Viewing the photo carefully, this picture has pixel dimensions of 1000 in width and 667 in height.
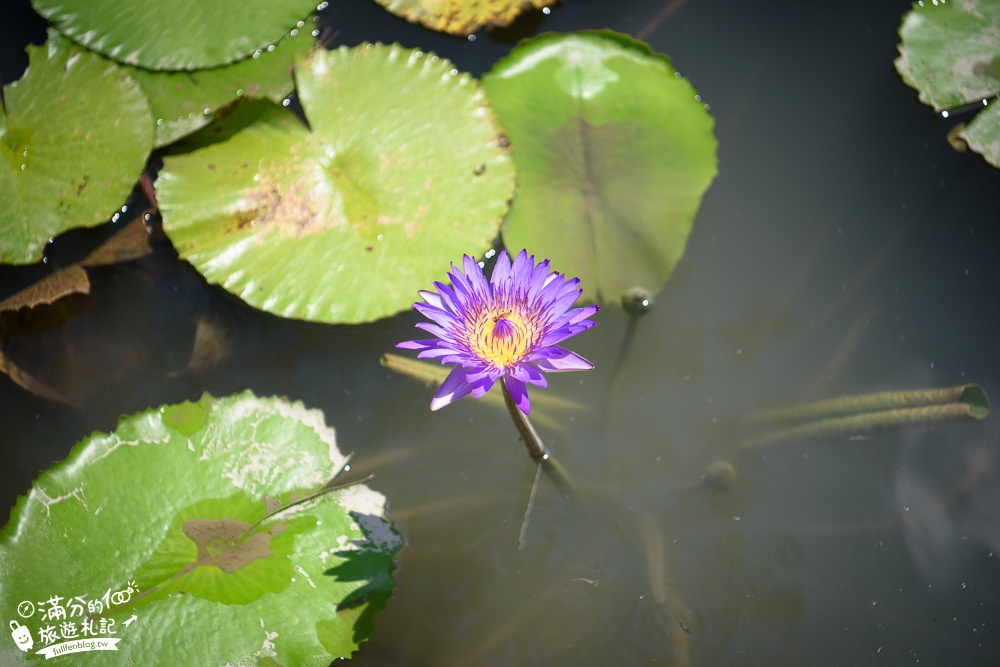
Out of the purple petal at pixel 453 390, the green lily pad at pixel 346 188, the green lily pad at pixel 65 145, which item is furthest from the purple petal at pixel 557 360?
the green lily pad at pixel 65 145

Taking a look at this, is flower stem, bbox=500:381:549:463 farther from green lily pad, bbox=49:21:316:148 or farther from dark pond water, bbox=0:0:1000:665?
green lily pad, bbox=49:21:316:148

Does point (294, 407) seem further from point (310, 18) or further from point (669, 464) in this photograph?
point (310, 18)

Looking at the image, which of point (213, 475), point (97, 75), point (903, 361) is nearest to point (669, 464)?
point (903, 361)

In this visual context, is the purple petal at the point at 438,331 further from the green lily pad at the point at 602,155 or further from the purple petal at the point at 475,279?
the green lily pad at the point at 602,155

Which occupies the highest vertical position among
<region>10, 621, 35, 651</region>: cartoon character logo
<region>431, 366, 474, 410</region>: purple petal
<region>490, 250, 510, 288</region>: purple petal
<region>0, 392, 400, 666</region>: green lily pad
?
<region>490, 250, 510, 288</region>: purple petal

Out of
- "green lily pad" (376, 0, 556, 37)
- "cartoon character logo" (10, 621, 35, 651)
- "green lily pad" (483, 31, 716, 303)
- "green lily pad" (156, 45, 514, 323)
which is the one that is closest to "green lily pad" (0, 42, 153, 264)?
"green lily pad" (156, 45, 514, 323)
